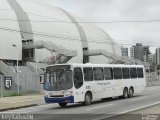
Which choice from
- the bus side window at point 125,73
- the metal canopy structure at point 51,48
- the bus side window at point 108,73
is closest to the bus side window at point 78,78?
the bus side window at point 108,73

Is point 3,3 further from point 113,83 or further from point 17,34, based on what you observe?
point 113,83

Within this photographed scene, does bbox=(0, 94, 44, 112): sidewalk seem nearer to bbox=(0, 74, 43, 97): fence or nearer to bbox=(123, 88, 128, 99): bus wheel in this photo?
bbox=(123, 88, 128, 99): bus wheel

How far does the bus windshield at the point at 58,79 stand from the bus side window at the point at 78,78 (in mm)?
415

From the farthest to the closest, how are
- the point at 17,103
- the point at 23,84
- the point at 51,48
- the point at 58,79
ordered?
the point at 51,48, the point at 23,84, the point at 17,103, the point at 58,79

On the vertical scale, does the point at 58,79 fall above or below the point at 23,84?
above

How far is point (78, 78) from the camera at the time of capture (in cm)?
2734

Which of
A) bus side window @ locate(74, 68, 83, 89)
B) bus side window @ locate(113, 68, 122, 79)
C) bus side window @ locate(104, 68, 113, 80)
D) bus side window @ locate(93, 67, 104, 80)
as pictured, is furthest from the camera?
bus side window @ locate(113, 68, 122, 79)

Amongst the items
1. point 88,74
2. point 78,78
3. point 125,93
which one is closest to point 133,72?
point 125,93

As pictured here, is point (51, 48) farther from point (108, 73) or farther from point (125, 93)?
point (108, 73)

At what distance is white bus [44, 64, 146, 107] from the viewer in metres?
26.6

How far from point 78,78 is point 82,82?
462 mm

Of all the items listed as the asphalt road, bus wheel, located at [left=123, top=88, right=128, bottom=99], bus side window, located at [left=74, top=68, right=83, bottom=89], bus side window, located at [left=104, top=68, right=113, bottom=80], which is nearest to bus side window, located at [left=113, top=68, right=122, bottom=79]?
bus side window, located at [left=104, top=68, right=113, bottom=80]

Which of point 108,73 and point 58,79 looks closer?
point 58,79

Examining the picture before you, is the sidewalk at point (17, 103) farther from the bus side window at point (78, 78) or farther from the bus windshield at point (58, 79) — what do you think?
the bus side window at point (78, 78)
